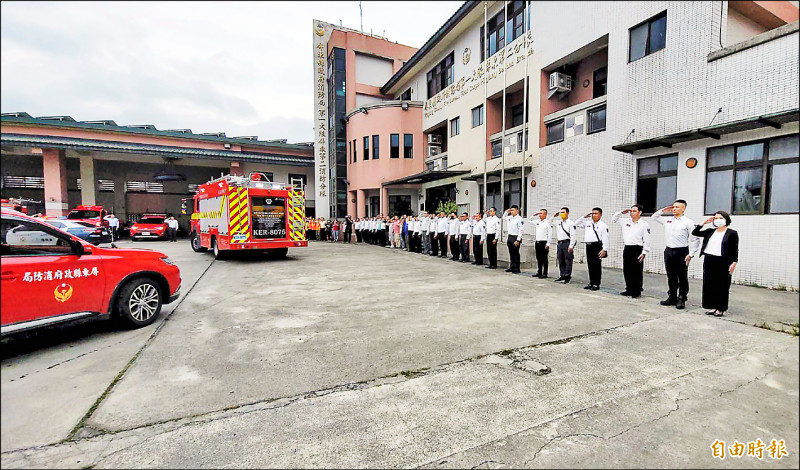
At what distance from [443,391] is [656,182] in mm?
9673

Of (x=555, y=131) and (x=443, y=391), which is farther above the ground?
(x=555, y=131)

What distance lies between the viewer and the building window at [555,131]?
13445 millimetres

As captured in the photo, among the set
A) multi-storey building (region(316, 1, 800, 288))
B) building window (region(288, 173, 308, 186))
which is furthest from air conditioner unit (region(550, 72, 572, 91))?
building window (region(288, 173, 308, 186))

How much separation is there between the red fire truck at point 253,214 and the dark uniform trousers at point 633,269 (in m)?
9.97

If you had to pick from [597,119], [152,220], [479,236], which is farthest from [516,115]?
[152,220]

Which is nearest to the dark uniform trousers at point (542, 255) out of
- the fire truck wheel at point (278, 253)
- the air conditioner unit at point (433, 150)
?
the fire truck wheel at point (278, 253)

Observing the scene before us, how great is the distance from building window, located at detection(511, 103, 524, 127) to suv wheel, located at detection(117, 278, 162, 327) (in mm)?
14735

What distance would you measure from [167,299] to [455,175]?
15.0 meters

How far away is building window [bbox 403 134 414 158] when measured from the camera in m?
23.6

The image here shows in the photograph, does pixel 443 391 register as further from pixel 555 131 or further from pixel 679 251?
pixel 555 131

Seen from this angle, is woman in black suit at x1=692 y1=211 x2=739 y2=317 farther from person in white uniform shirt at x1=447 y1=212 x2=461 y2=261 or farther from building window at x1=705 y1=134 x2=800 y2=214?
person in white uniform shirt at x1=447 y1=212 x2=461 y2=261

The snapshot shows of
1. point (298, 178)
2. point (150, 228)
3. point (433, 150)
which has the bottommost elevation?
point (150, 228)

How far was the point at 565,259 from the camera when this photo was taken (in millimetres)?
8898

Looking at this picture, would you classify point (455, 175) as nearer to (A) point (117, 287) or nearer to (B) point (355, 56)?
(B) point (355, 56)
